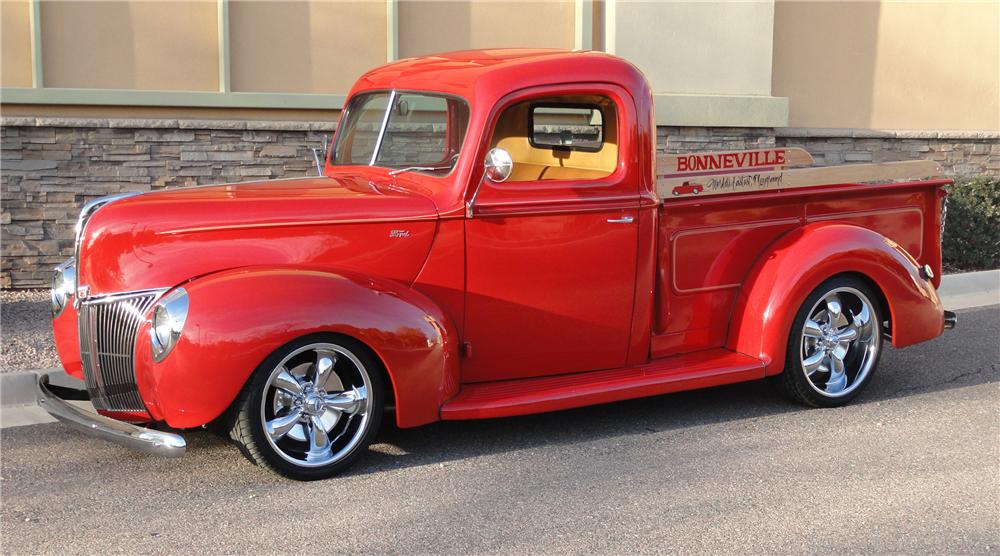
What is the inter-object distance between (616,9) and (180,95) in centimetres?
426

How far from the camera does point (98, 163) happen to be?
354 inches

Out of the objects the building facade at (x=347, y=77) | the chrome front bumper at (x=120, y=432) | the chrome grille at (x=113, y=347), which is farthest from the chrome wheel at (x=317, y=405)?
the building facade at (x=347, y=77)

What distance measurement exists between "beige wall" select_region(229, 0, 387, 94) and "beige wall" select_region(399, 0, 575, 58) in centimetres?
32

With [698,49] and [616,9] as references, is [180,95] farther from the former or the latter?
[698,49]

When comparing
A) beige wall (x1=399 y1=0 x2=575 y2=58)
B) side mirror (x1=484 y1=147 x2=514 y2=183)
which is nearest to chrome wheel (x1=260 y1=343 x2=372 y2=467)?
Answer: side mirror (x1=484 y1=147 x2=514 y2=183)

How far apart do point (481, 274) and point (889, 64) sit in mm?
8669

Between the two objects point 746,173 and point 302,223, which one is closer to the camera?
point 302,223

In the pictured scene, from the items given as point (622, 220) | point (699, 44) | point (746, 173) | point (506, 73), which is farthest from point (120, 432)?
point (699, 44)

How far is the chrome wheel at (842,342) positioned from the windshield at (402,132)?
2200 mm

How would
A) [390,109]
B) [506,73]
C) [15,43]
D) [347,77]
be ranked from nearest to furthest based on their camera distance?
[506,73] < [390,109] < [15,43] < [347,77]

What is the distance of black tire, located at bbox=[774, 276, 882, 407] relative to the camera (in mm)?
5559

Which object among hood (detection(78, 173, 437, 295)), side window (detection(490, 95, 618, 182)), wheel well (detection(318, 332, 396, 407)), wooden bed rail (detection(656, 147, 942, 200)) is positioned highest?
side window (detection(490, 95, 618, 182))

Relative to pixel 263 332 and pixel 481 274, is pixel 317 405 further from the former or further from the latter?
pixel 481 274

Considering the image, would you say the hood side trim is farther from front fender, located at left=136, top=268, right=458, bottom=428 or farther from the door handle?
the door handle
